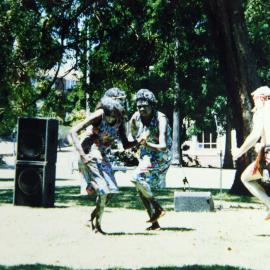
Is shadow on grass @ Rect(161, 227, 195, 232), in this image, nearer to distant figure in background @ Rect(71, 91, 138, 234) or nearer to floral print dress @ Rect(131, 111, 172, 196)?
floral print dress @ Rect(131, 111, 172, 196)

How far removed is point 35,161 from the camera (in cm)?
1217

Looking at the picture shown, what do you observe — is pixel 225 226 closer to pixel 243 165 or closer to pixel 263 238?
pixel 263 238

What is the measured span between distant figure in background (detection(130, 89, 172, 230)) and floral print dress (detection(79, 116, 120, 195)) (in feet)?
1.37

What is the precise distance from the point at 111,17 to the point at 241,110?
5.83 metres

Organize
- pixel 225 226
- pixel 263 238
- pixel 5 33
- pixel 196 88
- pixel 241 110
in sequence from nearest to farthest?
pixel 263 238
pixel 225 226
pixel 241 110
pixel 5 33
pixel 196 88

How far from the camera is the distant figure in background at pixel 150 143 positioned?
8.27 metres

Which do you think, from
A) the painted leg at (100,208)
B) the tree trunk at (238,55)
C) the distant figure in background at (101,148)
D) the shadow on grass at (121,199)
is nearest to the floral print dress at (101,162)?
the distant figure in background at (101,148)

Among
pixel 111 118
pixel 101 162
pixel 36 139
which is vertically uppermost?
pixel 111 118

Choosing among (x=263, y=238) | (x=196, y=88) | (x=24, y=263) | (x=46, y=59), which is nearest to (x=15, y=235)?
(x=24, y=263)

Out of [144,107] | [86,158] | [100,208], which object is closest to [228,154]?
[144,107]

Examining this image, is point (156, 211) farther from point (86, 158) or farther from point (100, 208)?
point (86, 158)

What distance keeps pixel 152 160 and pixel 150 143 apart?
27 centimetres

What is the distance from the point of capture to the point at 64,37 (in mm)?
18438

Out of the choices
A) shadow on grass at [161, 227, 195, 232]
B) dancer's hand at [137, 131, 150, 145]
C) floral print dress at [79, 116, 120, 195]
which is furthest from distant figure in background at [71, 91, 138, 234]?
shadow on grass at [161, 227, 195, 232]
